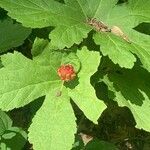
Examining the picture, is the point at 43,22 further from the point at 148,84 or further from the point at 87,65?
the point at 148,84

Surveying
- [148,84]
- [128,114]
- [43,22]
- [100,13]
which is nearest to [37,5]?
[43,22]

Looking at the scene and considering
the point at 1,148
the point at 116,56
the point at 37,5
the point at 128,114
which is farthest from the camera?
the point at 128,114

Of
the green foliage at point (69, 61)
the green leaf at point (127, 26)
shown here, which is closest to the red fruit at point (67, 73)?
the green foliage at point (69, 61)

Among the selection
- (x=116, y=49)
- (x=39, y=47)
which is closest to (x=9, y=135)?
(x=39, y=47)

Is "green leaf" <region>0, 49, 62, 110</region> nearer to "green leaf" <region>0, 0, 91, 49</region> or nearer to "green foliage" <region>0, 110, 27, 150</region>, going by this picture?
"green leaf" <region>0, 0, 91, 49</region>

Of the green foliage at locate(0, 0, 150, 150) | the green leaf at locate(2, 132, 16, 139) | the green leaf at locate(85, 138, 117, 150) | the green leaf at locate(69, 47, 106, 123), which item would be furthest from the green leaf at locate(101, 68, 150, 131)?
the green leaf at locate(2, 132, 16, 139)

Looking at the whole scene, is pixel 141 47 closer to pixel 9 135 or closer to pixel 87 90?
pixel 87 90
